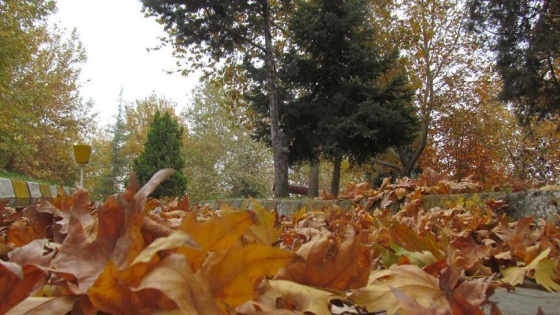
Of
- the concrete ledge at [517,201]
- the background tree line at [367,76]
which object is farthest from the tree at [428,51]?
the concrete ledge at [517,201]

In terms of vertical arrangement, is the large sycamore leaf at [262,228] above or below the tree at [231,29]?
below

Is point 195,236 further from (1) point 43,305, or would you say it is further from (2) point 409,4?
(2) point 409,4

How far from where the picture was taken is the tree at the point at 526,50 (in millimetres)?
10352

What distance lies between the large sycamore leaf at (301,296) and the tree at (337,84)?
9.72 meters

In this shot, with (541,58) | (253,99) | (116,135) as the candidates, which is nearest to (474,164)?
(541,58)

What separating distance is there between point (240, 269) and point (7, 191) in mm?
5133

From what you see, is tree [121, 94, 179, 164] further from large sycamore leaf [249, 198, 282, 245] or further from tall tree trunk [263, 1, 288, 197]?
large sycamore leaf [249, 198, 282, 245]

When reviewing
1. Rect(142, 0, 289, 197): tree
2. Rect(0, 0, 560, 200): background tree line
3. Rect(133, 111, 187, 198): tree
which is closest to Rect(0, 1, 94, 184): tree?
Rect(0, 0, 560, 200): background tree line

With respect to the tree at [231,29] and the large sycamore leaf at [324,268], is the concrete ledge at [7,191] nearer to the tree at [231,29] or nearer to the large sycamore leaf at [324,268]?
the large sycamore leaf at [324,268]

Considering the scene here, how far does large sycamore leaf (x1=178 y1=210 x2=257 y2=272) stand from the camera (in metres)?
0.52

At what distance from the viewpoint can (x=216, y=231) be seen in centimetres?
55

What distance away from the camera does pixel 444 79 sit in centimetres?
1812

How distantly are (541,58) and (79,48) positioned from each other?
28.5 m

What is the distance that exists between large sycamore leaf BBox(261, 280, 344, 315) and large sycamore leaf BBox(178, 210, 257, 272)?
4.5 inches
